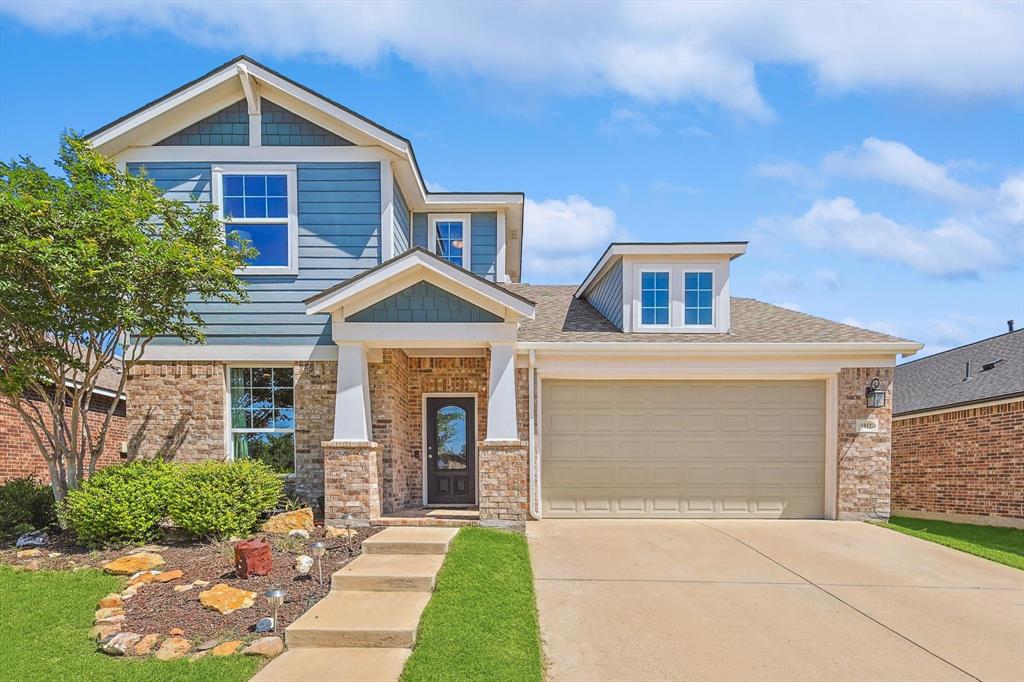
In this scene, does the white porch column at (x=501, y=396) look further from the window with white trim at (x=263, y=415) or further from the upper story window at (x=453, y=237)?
the upper story window at (x=453, y=237)

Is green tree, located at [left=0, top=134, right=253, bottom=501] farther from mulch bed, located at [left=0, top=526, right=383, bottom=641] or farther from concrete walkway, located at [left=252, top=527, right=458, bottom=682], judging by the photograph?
concrete walkway, located at [left=252, top=527, right=458, bottom=682]

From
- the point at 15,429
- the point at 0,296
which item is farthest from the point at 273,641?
the point at 15,429

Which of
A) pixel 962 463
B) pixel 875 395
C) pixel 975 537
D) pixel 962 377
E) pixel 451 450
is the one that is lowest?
pixel 975 537

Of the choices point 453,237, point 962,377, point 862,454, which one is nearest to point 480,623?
point 862,454

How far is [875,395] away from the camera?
9.99 meters

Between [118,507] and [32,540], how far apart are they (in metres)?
1.44

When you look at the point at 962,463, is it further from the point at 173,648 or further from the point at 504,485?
the point at 173,648

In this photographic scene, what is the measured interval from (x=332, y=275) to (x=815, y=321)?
889cm

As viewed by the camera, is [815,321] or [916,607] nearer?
[916,607]

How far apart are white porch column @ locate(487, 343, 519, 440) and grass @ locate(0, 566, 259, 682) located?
15.3 ft

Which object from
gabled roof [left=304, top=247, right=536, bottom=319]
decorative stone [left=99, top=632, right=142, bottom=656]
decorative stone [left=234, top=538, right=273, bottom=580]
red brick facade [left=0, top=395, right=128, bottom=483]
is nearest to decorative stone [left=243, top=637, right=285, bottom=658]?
decorative stone [left=99, top=632, right=142, bottom=656]

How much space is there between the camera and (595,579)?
6.83 metres

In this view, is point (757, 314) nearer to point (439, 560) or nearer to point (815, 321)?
point (815, 321)

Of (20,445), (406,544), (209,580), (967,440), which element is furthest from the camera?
(20,445)
